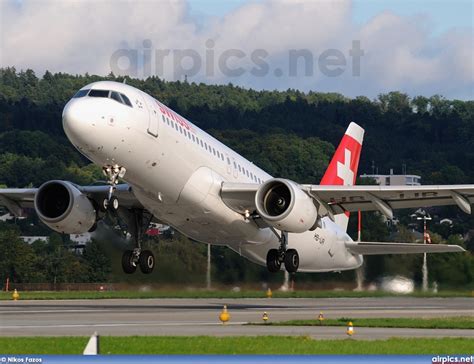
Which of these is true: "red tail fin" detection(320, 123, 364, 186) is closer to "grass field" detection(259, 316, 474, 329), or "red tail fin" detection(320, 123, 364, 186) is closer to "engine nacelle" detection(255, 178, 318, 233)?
"engine nacelle" detection(255, 178, 318, 233)

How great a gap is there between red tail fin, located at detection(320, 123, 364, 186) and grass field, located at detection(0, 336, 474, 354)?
2380 centimetres

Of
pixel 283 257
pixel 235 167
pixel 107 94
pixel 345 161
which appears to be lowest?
pixel 283 257

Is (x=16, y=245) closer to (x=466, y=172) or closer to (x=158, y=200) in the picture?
(x=158, y=200)

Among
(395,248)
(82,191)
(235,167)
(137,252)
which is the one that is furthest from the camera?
(395,248)

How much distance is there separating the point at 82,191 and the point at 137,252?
302 centimetres

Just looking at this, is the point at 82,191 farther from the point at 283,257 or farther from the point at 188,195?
the point at 283,257

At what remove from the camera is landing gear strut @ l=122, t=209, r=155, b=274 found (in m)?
41.7

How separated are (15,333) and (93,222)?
12.8m

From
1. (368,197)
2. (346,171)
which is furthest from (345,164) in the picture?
(368,197)

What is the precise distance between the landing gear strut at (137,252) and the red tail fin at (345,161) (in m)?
10.1

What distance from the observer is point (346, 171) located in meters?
50.9

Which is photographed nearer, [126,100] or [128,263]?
[126,100]

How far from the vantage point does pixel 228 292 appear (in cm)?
4947

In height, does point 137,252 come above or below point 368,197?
below
